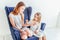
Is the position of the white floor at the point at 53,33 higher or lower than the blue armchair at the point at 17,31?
lower

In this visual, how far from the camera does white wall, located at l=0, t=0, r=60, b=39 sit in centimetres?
152

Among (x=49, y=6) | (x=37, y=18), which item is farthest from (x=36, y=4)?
(x=37, y=18)

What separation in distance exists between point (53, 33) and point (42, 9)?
32cm

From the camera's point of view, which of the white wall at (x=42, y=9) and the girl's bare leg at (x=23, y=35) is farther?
the white wall at (x=42, y=9)

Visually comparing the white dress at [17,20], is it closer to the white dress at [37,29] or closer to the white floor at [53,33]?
the white dress at [37,29]

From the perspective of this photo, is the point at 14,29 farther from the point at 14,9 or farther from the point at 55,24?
the point at 55,24

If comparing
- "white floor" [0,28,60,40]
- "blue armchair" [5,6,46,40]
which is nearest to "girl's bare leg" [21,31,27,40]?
"blue armchair" [5,6,46,40]

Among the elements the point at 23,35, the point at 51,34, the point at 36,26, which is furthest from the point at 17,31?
the point at 51,34

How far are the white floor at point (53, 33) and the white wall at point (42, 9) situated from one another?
94mm

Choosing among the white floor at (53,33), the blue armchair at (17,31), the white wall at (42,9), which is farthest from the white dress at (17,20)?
the white floor at (53,33)

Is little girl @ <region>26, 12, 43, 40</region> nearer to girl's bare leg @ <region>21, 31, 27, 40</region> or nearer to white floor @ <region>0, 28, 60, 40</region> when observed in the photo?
girl's bare leg @ <region>21, 31, 27, 40</region>

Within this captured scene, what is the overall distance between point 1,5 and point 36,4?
1.39 ft

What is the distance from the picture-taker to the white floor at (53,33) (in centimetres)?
157

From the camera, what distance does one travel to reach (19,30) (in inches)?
51.8
